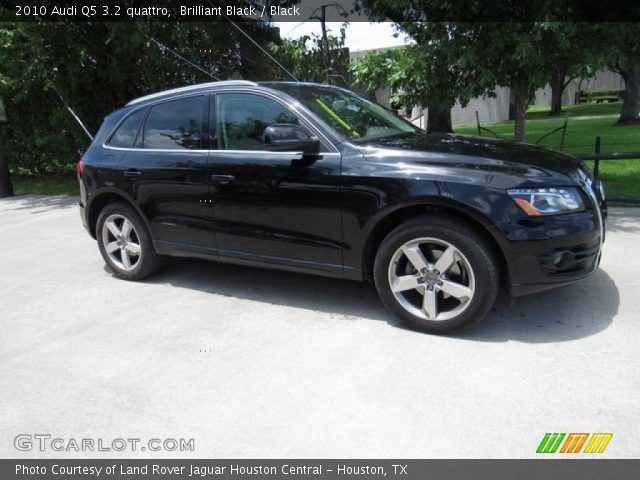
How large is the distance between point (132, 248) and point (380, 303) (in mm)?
2479

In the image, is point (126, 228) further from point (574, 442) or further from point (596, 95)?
point (596, 95)

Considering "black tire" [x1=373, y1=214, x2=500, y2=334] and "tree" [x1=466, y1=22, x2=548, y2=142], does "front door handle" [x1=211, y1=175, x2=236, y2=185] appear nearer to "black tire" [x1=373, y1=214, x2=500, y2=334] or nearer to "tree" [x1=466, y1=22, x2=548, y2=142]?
"black tire" [x1=373, y1=214, x2=500, y2=334]

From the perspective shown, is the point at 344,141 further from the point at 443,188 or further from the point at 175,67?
A: the point at 175,67

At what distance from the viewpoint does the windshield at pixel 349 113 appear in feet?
13.6

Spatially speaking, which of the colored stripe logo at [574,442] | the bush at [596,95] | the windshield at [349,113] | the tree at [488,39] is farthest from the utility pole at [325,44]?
the bush at [596,95]

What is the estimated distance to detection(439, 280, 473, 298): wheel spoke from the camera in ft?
11.6

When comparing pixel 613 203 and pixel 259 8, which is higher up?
pixel 259 8

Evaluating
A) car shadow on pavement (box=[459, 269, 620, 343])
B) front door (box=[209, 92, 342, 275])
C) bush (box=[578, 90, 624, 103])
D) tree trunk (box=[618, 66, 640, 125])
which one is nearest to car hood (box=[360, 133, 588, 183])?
front door (box=[209, 92, 342, 275])

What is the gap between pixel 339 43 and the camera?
916 cm

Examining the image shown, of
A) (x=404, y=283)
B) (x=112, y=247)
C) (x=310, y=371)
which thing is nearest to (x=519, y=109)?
(x=404, y=283)

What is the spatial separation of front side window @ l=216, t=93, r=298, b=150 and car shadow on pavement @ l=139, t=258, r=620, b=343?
4.36 ft

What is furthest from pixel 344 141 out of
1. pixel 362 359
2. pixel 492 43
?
pixel 492 43

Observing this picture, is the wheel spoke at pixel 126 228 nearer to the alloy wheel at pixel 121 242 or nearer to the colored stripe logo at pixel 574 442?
the alloy wheel at pixel 121 242
